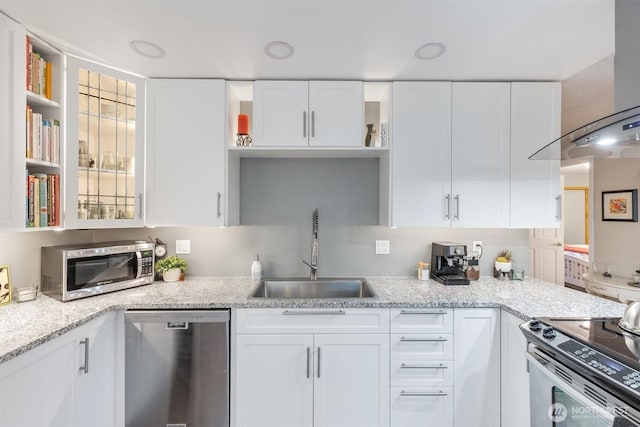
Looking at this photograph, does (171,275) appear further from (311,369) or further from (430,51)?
A: (430,51)

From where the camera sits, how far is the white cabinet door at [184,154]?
1.99 meters

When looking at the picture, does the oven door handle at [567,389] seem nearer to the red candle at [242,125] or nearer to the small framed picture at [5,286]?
the red candle at [242,125]

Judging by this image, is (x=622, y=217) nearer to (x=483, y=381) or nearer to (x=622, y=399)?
(x=483, y=381)

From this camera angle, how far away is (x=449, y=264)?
215 cm

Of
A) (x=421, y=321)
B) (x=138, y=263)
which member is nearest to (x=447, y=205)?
(x=421, y=321)

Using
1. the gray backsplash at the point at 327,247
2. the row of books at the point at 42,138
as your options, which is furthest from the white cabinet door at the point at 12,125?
the gray backsplash at the point at 327,247

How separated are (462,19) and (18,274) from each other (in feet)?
9.18

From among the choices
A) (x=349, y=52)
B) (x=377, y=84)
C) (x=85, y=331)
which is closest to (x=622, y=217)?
(x=377, y=84)

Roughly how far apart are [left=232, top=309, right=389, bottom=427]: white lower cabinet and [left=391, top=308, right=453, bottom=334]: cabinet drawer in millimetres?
66

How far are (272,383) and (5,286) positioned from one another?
158 centimetres

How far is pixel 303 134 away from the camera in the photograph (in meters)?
2.00

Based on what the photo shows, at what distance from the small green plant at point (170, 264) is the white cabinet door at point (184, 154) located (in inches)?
12.8

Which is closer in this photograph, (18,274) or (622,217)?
(18,274)

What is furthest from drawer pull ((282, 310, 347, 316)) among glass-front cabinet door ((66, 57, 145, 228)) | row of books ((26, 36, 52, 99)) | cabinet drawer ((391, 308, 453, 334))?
row of books ((26, 36, 52, 99))
